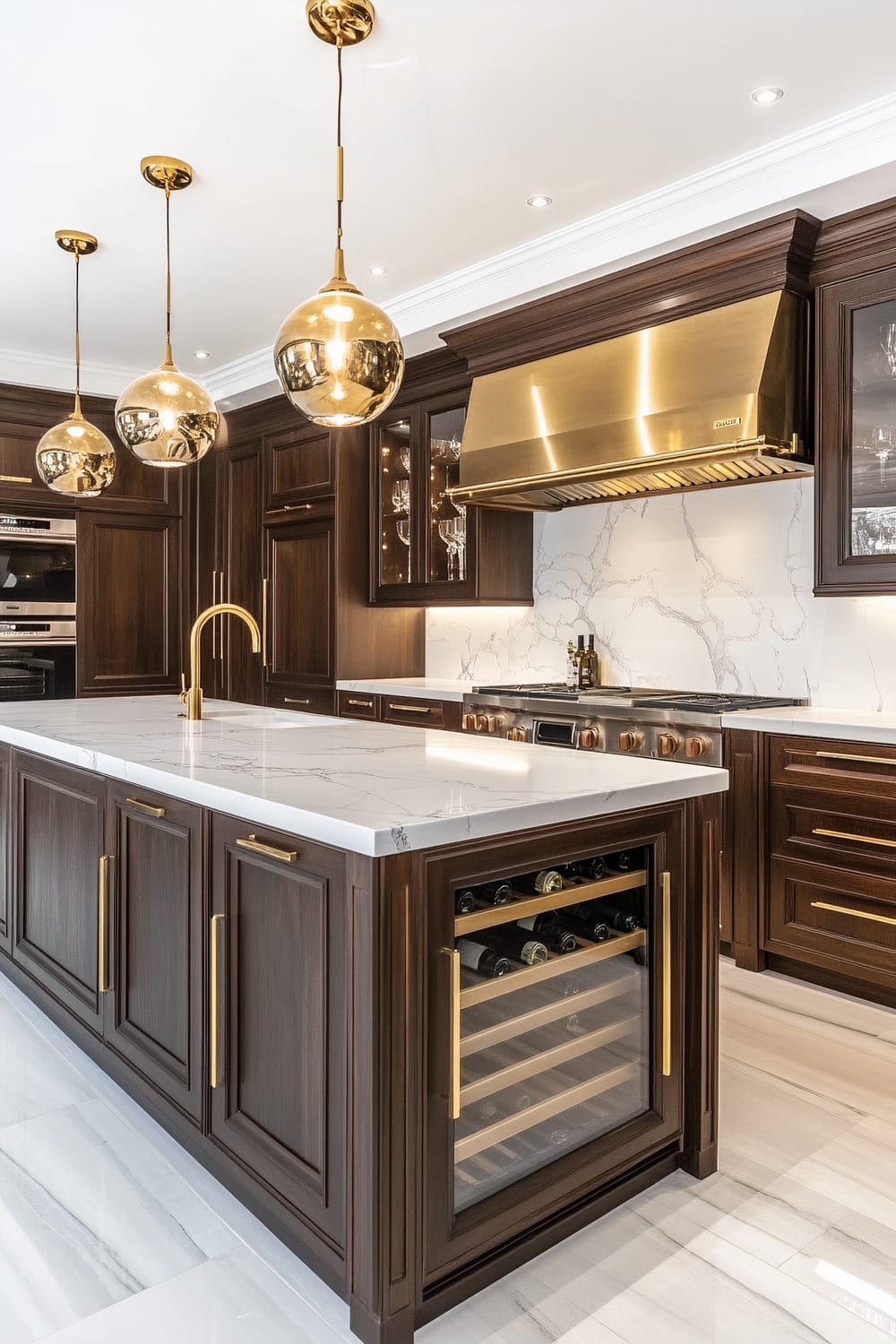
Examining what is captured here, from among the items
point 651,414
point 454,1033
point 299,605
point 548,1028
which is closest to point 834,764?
point 651,414

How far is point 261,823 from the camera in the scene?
5.29 ft

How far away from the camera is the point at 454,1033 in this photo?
1449mm

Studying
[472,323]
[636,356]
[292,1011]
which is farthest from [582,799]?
[472,323]

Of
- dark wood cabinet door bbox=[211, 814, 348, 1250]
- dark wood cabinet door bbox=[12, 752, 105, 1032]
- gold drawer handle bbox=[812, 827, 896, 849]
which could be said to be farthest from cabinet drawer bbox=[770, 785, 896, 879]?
dark wood cabinet door bbox=[12, 752, 105, 1032]

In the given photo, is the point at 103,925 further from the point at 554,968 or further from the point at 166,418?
the point at 166,418

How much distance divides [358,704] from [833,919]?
2464 mm

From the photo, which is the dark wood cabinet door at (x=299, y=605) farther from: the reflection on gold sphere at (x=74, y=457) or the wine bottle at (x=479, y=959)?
the wine bottle at (x=479, y=959)

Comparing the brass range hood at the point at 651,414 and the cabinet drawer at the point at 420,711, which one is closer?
the brass range hood at the point at 651,414

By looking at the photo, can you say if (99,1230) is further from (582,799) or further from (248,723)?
(248,723)

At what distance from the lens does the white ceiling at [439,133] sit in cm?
229

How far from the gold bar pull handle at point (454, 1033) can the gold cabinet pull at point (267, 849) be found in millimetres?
293

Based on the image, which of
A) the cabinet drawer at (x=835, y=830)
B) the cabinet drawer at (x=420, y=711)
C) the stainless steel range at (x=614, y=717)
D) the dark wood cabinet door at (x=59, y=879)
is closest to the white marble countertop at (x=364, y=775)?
the dark wood cabinet door at (x=59, y=879)

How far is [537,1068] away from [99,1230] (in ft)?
2.86

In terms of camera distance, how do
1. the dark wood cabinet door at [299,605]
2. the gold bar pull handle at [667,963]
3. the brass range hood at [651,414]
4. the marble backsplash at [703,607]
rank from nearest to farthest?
the gold bar pull handle at [667,963], the brass range hood at [651,414], the marble backsplash at [703,607], the dark wood cabinet door at [299,605]
